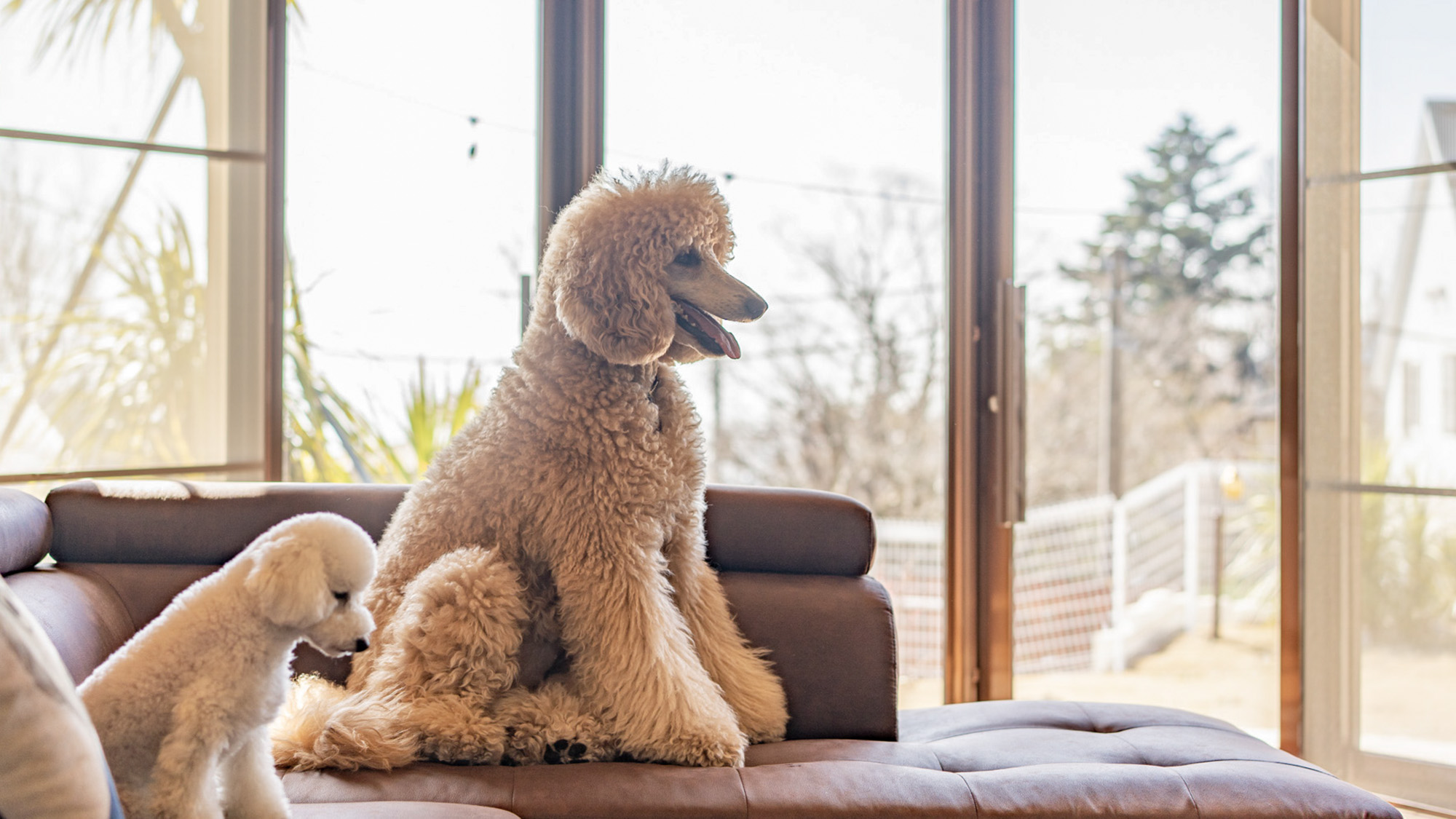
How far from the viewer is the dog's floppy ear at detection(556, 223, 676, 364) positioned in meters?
1.34

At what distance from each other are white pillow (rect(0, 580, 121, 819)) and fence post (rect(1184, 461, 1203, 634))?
8.16 feet

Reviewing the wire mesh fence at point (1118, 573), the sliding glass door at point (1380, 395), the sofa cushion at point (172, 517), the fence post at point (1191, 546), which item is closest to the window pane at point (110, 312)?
the sofa cushion at point (172, 517)

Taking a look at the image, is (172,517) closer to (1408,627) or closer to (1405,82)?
(1408,627)

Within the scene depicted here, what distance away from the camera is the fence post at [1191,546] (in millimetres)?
2441

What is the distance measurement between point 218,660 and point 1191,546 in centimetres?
239

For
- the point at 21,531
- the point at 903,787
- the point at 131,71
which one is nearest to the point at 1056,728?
the point at 903,787

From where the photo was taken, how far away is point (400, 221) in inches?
95.0

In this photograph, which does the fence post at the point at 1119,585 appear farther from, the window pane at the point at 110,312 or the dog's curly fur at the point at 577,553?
the window pane at the point at 110,312

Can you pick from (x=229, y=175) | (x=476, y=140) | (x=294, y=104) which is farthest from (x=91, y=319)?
(x=476, y=140)

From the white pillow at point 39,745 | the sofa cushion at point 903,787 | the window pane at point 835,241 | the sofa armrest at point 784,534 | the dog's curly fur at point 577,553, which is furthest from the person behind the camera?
the window pane at point 835,241

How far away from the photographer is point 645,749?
1.29m

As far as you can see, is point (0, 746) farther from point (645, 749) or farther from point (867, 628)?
point (867, 628)

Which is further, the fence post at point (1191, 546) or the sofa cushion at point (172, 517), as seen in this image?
the fence post at point (1191, 546)

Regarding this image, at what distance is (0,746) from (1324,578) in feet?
8.73
